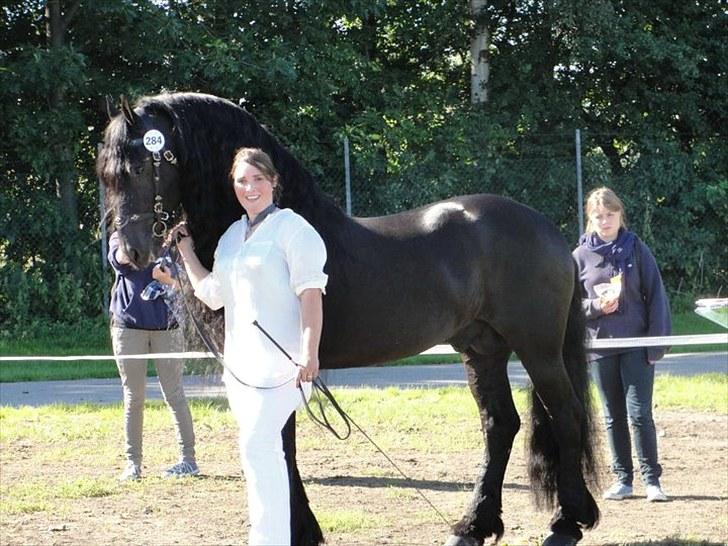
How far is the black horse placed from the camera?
206 inches

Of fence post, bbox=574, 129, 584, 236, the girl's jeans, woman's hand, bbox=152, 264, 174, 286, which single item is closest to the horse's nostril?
woman's hand, bbox=152, 264, 174, 286

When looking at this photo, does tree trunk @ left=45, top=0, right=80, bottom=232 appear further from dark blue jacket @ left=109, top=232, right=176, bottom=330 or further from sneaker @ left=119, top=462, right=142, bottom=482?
sneaker @ left=119, top=462, right=142, bottom=482

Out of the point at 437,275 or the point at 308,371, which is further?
the point at 437,275

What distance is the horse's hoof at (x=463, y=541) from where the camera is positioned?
6.12 metres

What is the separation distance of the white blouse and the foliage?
11.7m

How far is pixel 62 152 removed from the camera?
16.5 metres

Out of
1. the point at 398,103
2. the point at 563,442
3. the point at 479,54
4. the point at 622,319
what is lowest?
the point at 563,442

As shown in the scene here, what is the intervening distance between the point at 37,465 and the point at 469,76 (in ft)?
49.8

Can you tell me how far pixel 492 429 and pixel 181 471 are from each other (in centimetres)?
242

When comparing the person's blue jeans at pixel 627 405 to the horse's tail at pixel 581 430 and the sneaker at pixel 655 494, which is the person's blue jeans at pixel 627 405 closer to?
the sneaker at pixel 655 494

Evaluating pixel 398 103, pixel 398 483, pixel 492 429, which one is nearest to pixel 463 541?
pixel 492 429

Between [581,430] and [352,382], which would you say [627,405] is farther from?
[352,382]

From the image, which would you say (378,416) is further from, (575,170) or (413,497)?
(575,170)

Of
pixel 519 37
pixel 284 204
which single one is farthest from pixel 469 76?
pixel 284 204
